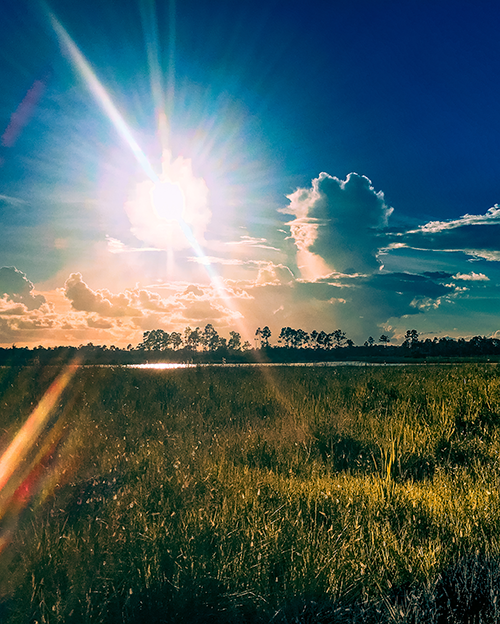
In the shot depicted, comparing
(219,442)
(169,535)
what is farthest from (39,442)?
(169,535)

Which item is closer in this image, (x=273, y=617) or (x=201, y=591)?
(x=273, y=617)

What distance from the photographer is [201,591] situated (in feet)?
10.6

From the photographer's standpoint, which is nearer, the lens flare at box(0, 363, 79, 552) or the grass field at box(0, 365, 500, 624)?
the grass field at box(0, 365, 500, 624)

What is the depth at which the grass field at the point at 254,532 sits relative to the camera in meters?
3.14

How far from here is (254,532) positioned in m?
3.82

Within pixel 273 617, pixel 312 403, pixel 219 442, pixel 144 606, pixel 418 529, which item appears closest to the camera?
pixel 273 617

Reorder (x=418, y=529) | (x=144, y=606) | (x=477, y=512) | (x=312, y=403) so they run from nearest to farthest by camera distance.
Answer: (x=144, y=606)
(x=418, y=529)
(x=477, y=512)
(x=312, y=403)

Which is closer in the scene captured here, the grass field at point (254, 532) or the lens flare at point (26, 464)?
the grass field at point (254, 532)

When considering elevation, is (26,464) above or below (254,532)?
below

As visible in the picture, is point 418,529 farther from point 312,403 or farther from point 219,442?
point 312,403

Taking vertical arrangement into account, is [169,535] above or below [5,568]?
above

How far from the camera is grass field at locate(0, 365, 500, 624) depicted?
3.14 m

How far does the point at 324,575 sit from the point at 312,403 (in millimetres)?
8378

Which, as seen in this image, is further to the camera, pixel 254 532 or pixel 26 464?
pixel 26 464
